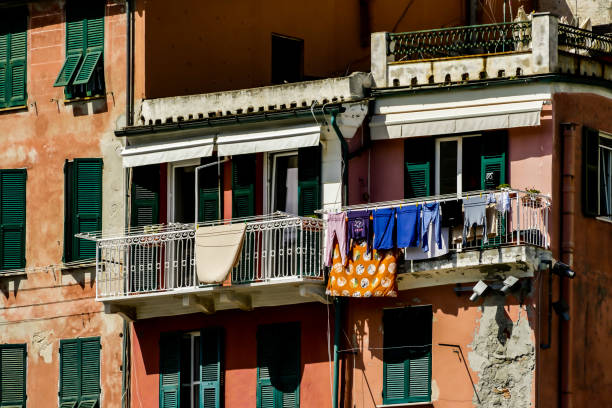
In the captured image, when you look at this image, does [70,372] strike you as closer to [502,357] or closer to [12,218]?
[12,218]

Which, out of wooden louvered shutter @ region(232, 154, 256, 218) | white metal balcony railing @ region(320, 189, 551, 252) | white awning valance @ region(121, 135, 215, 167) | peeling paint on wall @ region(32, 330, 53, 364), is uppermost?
white awning valance @ region(121, 135, 215, 167)

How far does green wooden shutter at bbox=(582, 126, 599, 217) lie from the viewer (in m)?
39.1

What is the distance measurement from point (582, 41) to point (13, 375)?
12.8 m

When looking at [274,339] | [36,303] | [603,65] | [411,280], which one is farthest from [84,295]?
[603,65]

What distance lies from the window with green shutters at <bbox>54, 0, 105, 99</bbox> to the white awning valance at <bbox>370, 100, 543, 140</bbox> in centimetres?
618

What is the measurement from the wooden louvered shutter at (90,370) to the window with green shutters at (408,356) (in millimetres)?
6157

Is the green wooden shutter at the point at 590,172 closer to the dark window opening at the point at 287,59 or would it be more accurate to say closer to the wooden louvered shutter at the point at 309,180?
the wooden louvered shutter at the point at 309,180

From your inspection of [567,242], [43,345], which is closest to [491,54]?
[567,242]

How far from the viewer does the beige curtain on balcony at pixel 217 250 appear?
131ft

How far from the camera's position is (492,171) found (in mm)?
39156

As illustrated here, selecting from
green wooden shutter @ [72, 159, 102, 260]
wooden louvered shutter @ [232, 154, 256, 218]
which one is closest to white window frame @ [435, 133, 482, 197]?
wooden louvered shutter @ [232, 154, 256, 218]

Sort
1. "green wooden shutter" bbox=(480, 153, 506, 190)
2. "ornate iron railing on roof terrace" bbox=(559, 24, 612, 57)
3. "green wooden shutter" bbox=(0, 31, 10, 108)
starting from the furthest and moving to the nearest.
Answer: "green wooden shutter" bbox=(0, 31, 10, 108), "ornate iron railing on roof terrace" bbox=(559, 24, 612, 57), "green wooden shutter" bbox=(480, 153, 506, 190)

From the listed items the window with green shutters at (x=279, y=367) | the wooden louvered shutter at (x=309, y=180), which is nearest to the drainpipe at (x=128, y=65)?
the wooden louvered shutter at (x=309, y=180)

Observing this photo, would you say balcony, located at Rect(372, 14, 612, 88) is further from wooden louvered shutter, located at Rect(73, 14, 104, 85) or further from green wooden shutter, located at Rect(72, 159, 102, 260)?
green wooden shutter, located at Rect(72, 159, 102, 260)
